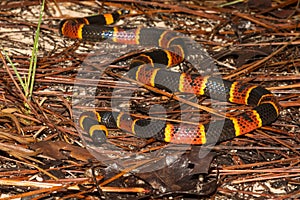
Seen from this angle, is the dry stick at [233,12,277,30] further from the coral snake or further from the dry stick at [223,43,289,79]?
the coral snake

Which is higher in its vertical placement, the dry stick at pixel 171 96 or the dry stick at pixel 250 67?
the dry stick at pixel 250 67

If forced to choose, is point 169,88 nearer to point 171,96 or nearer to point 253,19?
point 171,96

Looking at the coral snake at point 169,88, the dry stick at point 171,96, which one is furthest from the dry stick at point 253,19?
the dry stick at point 171,96

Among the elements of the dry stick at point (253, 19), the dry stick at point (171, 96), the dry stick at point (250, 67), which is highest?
the dry stick at point (253, 19)

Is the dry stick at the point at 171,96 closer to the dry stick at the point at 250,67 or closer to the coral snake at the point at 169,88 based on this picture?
the coral snake at the point at 169,88

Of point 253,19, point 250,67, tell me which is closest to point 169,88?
point 250,67

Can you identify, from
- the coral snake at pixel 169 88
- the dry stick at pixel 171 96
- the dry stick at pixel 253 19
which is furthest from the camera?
the dry stick at pixel 253 19

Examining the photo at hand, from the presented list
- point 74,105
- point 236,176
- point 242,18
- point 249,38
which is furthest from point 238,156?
point 242,18

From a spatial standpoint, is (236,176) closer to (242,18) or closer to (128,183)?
(128,183)
